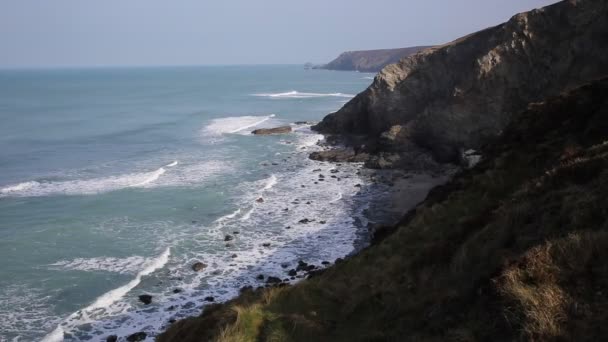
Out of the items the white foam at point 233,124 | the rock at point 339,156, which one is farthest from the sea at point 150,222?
the white foam at point 233,124

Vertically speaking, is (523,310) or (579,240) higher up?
(579,240)

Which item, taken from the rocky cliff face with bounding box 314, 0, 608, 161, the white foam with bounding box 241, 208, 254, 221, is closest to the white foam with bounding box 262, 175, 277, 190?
the white foam with bounding box 241, 208, 254, 221

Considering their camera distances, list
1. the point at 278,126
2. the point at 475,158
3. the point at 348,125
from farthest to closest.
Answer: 1. the point at 278,126
2. the point at 348,125
3. the point at 475,158

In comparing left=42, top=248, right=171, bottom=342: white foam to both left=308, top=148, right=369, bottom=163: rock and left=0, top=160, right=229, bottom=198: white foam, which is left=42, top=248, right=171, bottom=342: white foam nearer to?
left=0, top=160, right=229, bottom=198: white foam

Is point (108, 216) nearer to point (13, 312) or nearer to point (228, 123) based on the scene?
point (13, 312)

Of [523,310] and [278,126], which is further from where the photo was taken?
[278,126]

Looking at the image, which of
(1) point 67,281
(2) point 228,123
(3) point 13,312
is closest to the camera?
(3) point 13,312

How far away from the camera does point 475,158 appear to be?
1116 inches

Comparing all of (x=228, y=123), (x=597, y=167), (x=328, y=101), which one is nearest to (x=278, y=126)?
(x=228, y=123)

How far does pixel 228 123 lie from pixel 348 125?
2072cm

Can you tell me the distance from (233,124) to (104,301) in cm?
5098

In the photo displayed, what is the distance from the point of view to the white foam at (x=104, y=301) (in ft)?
57.1

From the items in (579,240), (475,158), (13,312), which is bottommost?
(13,312)

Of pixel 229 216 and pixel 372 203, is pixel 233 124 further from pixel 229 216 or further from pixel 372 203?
pixel 372 203
